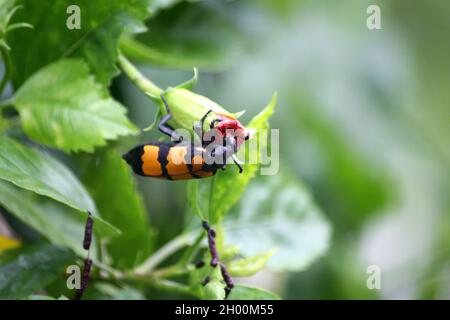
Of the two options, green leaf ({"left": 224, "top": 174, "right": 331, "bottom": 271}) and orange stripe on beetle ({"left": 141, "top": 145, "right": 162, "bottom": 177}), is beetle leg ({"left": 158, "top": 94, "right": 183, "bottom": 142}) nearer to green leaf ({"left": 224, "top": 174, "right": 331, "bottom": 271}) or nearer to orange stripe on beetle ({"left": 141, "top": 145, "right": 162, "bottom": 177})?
orange stripe on beetle ({"left": 141, "top": 145, "right": 162, "bottom": 177})

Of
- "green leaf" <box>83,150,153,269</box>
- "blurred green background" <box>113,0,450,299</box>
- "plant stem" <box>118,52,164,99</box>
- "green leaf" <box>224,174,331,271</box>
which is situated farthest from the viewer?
"blurred green background" <box>113,0,450,299</box>

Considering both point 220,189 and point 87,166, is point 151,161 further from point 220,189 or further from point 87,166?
point 87,166

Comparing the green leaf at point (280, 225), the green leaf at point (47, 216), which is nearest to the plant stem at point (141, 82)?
the green leaf at point (47, 216)

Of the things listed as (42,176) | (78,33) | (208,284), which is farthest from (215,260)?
(78,33)

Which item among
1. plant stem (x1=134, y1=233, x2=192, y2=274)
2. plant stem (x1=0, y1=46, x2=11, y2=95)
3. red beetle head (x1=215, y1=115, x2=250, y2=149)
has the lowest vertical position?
plant stem (x1=134, y1=233, x2=192, y2=274)

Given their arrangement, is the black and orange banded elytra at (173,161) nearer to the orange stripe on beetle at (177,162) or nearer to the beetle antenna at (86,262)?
the orange stripe on beetle at (177,162)

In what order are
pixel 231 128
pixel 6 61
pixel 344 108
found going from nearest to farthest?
pixel 231 128
pixel 6 61
pixel 344 108

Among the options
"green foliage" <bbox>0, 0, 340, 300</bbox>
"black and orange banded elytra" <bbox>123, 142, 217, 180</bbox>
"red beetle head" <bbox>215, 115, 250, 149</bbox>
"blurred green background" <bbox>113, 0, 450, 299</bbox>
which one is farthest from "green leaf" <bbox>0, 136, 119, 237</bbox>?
"blurred green background" <bbox>113, 0, 450, 299</bbox>
